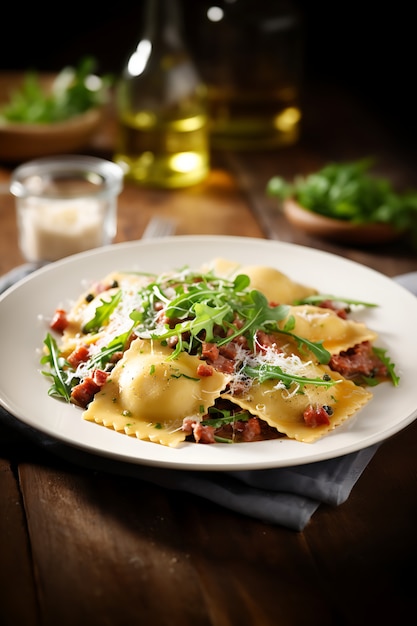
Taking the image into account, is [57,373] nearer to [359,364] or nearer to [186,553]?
[186,553]

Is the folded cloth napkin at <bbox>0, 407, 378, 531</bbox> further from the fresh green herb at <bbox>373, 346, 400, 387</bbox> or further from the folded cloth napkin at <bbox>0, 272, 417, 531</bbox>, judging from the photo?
the fresh green herb at <bbox>373, 346, 400, 387</bbox>

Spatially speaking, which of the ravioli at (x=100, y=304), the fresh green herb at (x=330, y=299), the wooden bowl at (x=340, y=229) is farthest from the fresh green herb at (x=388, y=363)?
the wooden bowl at (x=340, y=229)

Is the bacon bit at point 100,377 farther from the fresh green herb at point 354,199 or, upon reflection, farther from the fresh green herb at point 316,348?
the fresh green herb at point 354,199

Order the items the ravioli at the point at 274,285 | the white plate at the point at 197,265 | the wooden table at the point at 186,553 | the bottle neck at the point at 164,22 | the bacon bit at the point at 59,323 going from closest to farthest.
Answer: the wooden table at the point at 186,553
the white plate at the point at 197,265
the bacon bit at the point at 59,323
the ravioli at the point at 274,285
the bottle neck at the point at 164,22

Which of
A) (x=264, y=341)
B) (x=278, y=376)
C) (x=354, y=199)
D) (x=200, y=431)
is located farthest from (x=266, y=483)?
(x=354, y=199)

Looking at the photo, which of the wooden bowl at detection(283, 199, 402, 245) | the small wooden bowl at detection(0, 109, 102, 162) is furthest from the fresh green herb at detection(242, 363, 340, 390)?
the small wooden bowl at detection(0, 109, 102, 162)

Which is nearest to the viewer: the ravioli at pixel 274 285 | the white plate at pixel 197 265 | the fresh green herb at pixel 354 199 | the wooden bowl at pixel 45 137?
the white plate at pixel 197 265
